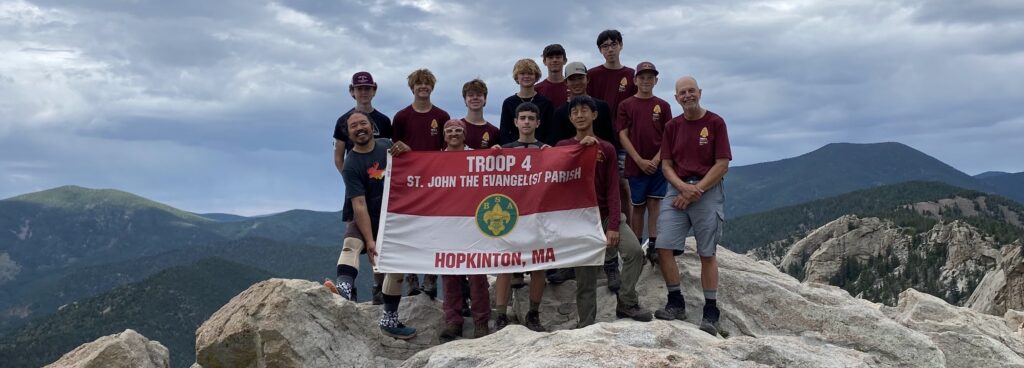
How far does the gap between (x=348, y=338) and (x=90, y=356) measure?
12.5 ft

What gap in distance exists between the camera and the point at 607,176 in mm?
11664

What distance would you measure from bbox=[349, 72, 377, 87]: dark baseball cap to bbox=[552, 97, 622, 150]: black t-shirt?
11.8ft

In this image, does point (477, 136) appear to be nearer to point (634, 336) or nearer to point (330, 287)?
point (330, 287)

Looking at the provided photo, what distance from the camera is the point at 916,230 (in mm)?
154500

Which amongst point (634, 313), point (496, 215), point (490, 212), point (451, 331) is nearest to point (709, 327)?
point (634, 313)

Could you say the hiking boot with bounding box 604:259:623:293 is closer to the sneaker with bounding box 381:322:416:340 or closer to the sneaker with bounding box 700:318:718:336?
the sneaker with bounding box 700:318:718:336

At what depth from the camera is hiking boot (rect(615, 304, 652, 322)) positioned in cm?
1138

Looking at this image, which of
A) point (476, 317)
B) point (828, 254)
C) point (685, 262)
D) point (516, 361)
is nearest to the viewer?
point (516, 361)

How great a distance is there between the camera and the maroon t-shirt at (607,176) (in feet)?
37.6

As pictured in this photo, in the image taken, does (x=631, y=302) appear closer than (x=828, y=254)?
Yes

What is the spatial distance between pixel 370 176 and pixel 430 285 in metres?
2.97

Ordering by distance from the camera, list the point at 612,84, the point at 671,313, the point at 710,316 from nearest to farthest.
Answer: the point at 710,316
the point at 671,313
the point at 612,84

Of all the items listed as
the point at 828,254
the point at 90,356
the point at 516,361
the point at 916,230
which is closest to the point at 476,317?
the point at 516,361

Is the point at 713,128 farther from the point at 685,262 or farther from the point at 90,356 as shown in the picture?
the point at 90,356
